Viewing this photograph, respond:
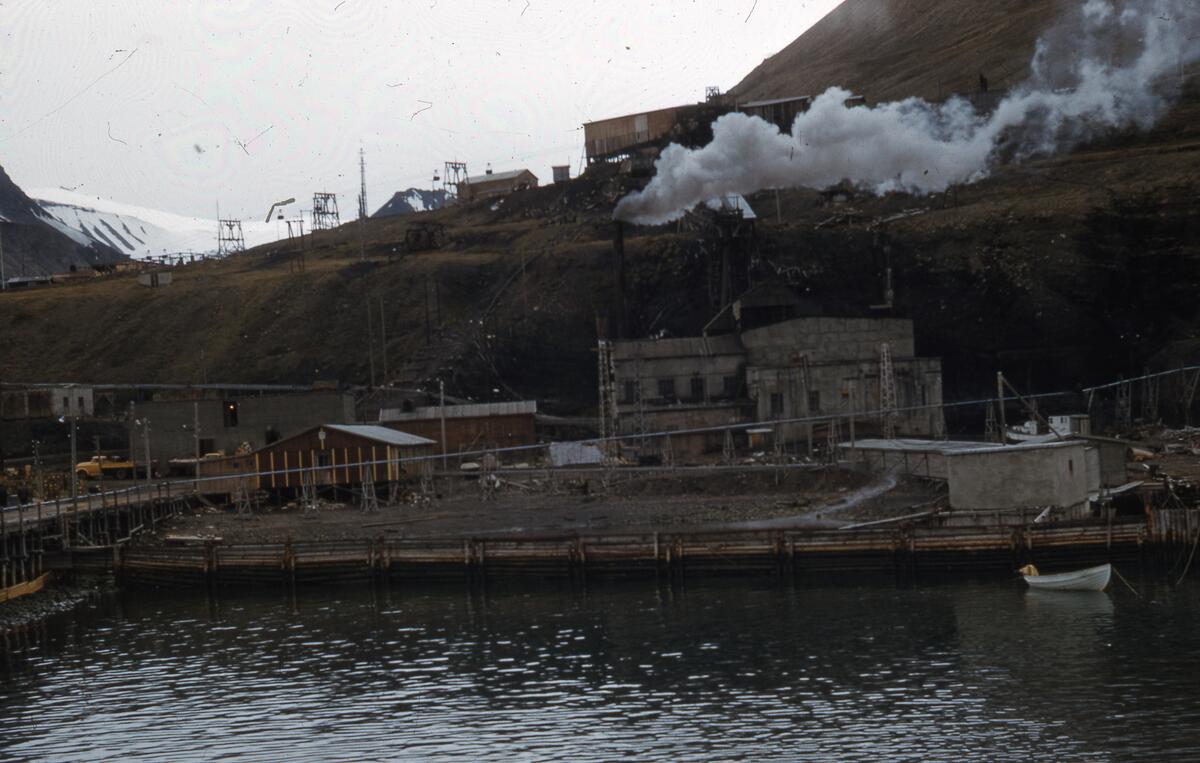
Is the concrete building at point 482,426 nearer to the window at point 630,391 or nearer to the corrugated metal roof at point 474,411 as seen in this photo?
the corrugated metal roof at point 474,411

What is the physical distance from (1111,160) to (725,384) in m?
55.2

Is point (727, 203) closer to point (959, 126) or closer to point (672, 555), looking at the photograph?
point (959, 126)

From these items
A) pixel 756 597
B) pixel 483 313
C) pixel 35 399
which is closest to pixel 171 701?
pixel 756 597

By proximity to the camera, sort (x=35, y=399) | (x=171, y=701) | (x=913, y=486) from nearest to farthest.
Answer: (x=171, y=701) → (x=913, y=486) → (x=35, y=399)

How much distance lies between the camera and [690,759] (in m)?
26.1

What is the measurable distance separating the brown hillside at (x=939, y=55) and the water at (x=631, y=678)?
118 m

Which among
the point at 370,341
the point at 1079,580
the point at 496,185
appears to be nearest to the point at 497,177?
the point at 496,185

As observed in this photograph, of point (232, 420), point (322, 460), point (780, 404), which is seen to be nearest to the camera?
point (322, 460)

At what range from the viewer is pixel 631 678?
108ft

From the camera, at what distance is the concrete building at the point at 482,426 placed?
80000mm

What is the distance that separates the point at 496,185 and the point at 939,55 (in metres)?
62.1

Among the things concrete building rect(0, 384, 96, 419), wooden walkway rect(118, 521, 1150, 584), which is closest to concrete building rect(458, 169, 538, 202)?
concrete building rect(0, 384, 96, 419)

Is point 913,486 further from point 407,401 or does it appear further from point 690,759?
point 407,401

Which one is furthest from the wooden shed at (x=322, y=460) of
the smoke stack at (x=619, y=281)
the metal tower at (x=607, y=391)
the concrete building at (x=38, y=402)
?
the smoke stack at (x=619, y=281)
